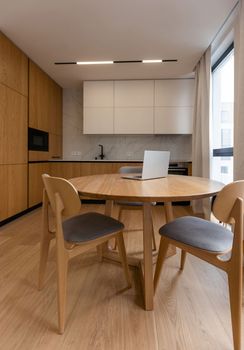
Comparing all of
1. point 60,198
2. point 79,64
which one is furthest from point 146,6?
point 60,198

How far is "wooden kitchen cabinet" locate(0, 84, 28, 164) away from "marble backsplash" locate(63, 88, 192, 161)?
174 cm

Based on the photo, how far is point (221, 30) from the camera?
2.82m

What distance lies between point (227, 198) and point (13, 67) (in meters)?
3.22

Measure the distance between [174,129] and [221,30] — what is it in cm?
193

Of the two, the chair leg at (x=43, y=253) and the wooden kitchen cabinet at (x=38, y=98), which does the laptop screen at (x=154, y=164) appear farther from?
the wooden kitchen cabinet at (x=38, y=98)

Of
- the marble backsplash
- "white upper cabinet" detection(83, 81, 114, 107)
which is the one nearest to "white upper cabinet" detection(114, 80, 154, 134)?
"white upper cabinet" detection(83, 81, 114, 107)

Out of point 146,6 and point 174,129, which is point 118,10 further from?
point 174,129

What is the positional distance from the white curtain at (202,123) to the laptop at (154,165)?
5.37 feet

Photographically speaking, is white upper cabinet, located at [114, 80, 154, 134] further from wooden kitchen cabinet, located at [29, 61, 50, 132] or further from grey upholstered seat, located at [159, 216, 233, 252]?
grey upholstered seat, located at [159, 216, 233, 252]

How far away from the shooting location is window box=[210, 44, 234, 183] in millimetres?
3223

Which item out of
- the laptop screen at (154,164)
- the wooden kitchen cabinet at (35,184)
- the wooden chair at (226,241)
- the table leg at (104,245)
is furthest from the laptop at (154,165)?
the wooden kitchen cabinet at (35,184)

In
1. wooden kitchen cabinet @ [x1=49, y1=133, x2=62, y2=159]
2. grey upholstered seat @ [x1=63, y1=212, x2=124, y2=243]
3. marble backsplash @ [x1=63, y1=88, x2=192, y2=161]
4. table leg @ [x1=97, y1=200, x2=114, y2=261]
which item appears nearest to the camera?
grey upholstered seat @ [x1=63, y1=212, x2=124, y2=243]

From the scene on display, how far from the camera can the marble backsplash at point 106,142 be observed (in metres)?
4.98

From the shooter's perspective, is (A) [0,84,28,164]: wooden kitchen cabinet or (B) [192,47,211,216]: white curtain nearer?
(A) [0,84,28,164]: wooden kitchen cabinet
